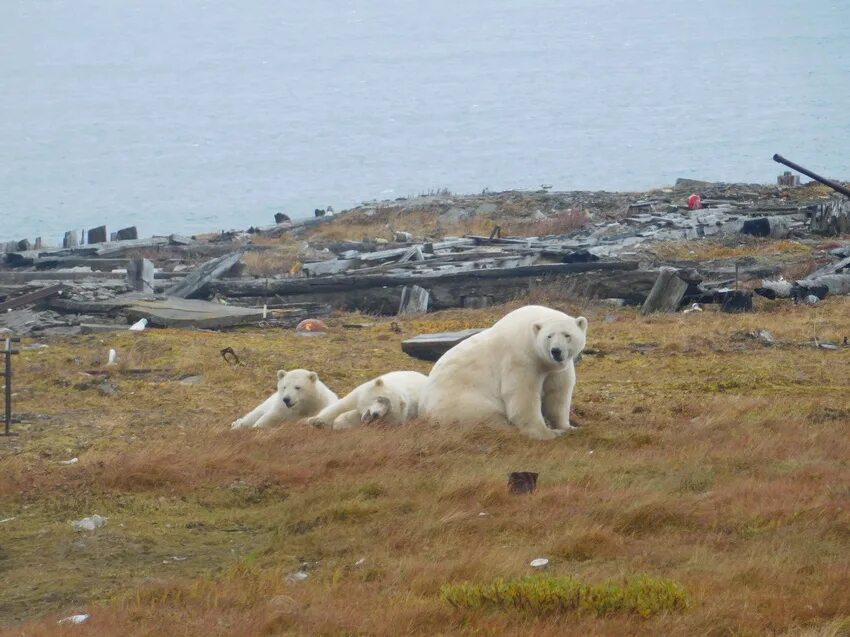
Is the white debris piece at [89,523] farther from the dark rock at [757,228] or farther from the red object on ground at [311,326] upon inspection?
the dark rock at [757,228]

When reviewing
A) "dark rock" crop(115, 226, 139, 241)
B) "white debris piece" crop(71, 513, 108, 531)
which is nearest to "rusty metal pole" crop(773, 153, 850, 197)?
"white debris piece" crop(71, 513, 108, 531)

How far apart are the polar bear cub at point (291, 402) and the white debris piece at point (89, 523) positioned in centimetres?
338

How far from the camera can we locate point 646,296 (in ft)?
70.6

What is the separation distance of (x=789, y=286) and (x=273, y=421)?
1078 centimetres

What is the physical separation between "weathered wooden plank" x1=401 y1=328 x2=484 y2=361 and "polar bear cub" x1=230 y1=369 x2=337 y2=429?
3.39 meters

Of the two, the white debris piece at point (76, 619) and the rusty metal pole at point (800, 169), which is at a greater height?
the rusty metal pole at point (800, 169)

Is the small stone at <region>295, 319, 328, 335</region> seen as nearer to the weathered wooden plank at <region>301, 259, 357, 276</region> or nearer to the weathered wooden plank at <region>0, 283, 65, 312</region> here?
the weathered wooden plank at <region>0, 283, 65, 312</region>

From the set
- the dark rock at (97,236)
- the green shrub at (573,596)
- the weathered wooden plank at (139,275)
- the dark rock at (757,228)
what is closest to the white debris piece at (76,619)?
the green shrub at (573,596)

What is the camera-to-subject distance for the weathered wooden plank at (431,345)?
16.4 m

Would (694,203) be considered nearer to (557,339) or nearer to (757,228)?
(757,228)

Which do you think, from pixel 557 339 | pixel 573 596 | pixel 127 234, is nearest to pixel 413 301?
pixel 557 339

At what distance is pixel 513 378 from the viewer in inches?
460

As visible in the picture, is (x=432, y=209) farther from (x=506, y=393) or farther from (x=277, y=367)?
(x=506, y=393)

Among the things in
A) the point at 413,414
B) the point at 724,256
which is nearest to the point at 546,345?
the point at 413,414
